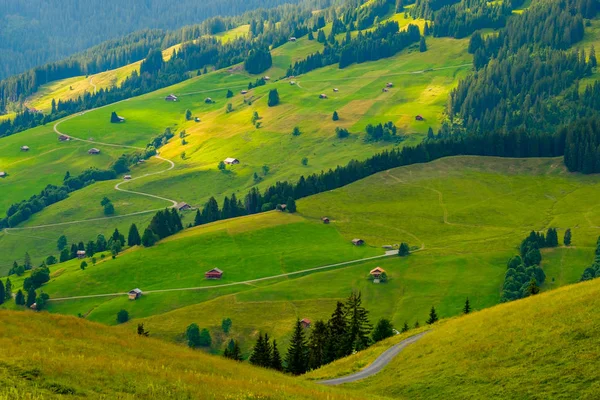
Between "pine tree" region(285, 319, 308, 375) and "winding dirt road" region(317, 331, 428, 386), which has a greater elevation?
"winding dirt road" region(317, 331, 428, 386)

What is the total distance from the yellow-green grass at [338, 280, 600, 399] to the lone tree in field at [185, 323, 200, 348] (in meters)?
97.2

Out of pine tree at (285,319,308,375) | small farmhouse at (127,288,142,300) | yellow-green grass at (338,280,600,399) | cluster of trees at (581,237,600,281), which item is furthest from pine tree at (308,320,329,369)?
small farmhouse at (127,288,142,300)

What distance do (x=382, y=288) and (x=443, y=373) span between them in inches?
4952

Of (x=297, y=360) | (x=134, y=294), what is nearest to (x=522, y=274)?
(x=297, y=360)

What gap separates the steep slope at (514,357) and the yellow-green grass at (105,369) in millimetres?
9948

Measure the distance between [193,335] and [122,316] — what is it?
26440mm

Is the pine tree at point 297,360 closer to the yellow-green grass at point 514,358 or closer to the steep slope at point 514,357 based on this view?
the steep slope at point 514,357

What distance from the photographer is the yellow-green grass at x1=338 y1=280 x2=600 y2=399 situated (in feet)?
185

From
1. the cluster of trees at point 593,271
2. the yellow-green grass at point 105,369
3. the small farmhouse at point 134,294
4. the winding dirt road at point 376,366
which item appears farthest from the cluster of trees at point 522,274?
Result: the yellow-green grass at point 105,369

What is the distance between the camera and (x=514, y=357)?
2437 inches

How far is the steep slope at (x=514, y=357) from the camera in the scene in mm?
56438

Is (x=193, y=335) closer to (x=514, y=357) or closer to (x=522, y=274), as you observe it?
(x=522, y=274)

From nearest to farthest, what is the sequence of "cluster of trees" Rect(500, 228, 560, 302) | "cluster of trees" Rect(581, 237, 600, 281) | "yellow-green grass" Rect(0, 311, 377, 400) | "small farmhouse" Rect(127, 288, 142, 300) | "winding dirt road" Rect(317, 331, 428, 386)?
"yellow-green grass" Rect(0, 311, 377, 400)
"winding dirt road" Rect(317, 331, 428, 386)
"cluster of trees" Rect(500, 228, 560, 302)
"cluster of trees" Rect(581, 237, 600, 281)
"small farmhouse" Rect(127, 288, 142, 300)

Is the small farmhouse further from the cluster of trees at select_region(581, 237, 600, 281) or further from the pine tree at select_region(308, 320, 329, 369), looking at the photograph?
the cluster of trees at select_region(581, 237, 600, 281)
